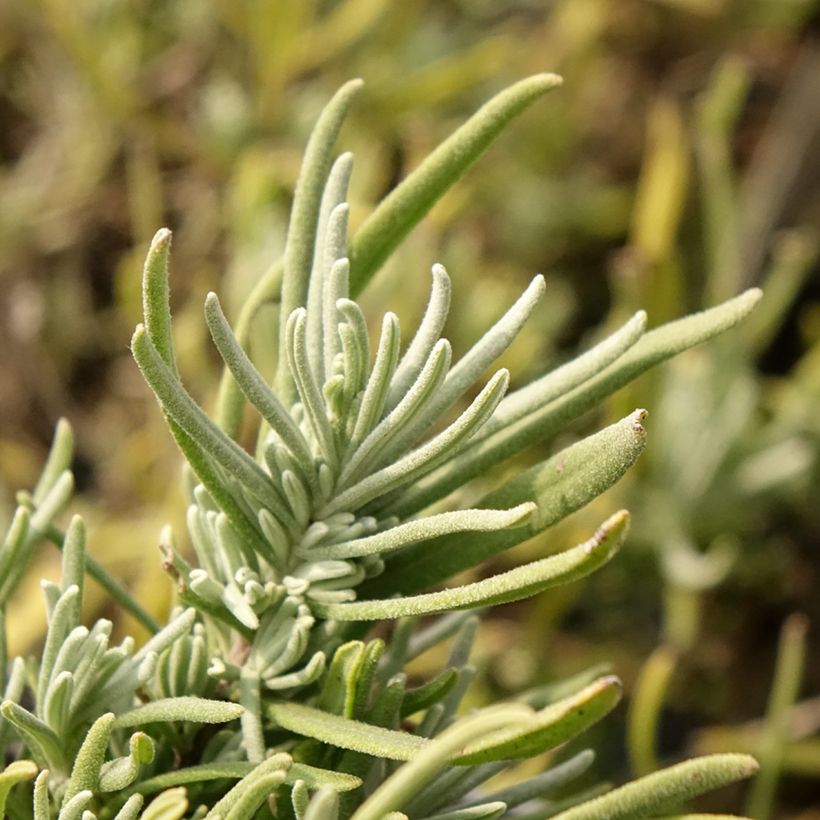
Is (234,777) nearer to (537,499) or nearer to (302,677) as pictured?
(302,677)

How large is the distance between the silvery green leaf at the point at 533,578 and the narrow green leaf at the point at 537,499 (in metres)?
0.04

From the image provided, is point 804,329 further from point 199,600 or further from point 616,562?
point 199,600

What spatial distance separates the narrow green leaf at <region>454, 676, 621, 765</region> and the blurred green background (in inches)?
24.2

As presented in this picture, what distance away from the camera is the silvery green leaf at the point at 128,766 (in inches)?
14.7

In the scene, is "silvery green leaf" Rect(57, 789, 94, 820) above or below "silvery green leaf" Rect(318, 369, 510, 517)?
below

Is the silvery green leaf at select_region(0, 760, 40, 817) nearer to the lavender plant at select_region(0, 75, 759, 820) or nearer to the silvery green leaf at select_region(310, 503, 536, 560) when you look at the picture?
the lavender plant at select_region(0, 75, 759, 820)

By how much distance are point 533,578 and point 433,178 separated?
0.21 metres

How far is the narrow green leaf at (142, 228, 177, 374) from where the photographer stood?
0.35 m

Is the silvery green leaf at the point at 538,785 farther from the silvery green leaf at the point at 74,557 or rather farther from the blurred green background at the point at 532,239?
the blurred green background at the point at 532,239

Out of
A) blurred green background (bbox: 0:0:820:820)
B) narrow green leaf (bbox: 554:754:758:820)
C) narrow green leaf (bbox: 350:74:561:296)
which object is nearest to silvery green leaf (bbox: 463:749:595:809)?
narrow green leaf (bbox: 554:754:758:820)

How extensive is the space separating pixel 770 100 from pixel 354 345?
4.74 ft

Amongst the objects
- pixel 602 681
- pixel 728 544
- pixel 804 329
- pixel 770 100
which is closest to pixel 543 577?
pixel 602 681

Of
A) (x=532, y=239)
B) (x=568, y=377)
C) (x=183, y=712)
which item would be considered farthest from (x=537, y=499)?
(x=532, y=239)

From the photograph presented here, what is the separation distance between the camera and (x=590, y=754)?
456 mm
